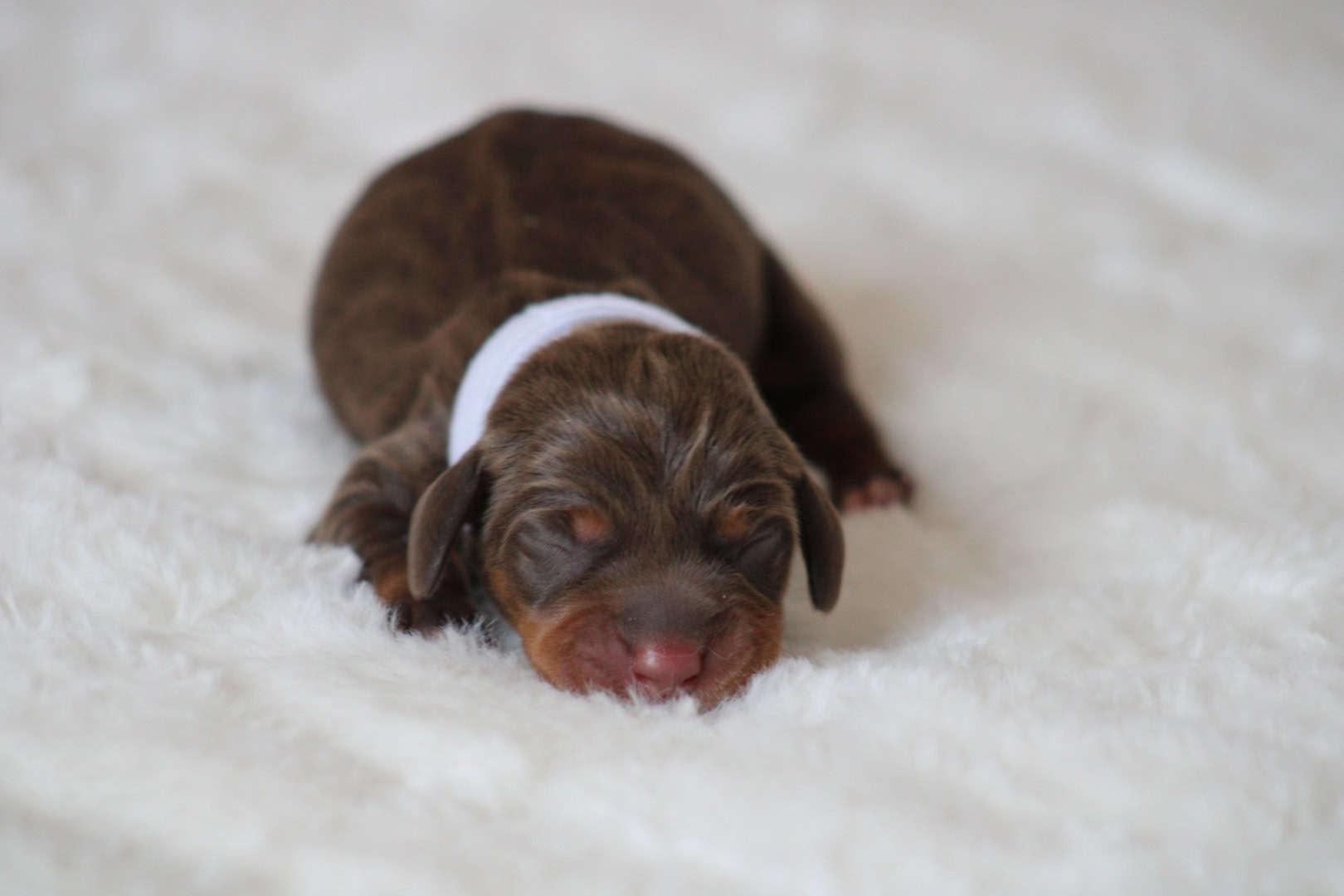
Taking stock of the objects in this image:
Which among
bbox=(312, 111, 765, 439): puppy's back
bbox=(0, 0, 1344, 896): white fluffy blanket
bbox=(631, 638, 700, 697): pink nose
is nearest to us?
bbox=(0, 0, 1344, 896): white fluffy blanket

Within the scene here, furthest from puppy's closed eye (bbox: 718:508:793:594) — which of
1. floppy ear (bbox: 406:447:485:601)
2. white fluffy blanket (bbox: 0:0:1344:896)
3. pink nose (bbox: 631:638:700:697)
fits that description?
floppy ear (bbox: 406:447:485:601)

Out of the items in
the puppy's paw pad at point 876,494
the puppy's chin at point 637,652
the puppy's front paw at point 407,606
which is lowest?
the puppy's paw pad at point 876,494

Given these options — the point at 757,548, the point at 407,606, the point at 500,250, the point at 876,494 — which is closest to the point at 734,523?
the point at 757,548

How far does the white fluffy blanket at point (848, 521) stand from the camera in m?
1.76

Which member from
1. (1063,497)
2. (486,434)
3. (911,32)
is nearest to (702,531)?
(486,434)

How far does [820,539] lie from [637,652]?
1.82 ft

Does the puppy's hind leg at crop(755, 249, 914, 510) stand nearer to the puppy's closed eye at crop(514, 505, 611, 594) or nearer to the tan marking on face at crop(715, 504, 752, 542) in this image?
the tan marking on face at crop(715, 504, 752, 542)

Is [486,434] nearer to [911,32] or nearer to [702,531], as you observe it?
[702,531]

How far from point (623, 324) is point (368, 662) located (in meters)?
0.95

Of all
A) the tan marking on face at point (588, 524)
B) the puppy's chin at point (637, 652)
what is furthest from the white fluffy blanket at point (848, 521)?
the tan marking on face at point (588, 524)

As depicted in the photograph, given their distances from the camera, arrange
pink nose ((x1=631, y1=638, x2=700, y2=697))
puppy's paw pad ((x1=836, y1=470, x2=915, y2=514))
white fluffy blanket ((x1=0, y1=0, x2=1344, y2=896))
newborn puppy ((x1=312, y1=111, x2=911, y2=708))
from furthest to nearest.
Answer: puppy's paw pad ((x1=836, y1=470, x2=915, y2=514)) < newborn puppy ((x1=312, y1=111, x2=911, y2=708)) < pink nose ((x1=631, y1=638, x2=700, y2=697)) < white fluffy blanket ((x1=0, y1=0, x2=1344, y2=896))

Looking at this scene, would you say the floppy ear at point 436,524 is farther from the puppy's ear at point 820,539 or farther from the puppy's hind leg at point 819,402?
the puppy's hind leg at point 819,402

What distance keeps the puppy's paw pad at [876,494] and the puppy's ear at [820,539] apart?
0.74m

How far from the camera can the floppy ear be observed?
239 cm
